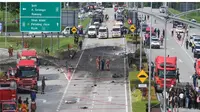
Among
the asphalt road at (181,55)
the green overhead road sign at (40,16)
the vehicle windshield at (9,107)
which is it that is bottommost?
the asphalt road at (181,55)

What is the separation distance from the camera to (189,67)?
62219 millimetres

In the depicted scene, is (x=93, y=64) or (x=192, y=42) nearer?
(x=93, y=64)

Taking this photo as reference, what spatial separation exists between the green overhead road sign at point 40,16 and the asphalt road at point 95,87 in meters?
5.33

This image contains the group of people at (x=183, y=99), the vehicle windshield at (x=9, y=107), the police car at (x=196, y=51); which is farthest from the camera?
the police car at (x=196, y=51)

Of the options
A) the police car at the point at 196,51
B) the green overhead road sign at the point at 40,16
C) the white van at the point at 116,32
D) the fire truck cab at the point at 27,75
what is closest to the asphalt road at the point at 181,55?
the police car at the point at 196,51

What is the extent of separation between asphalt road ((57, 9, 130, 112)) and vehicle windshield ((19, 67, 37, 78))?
124 inches

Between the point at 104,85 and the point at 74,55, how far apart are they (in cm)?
1704

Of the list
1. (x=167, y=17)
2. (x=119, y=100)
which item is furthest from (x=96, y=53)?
(x=167, y=17)

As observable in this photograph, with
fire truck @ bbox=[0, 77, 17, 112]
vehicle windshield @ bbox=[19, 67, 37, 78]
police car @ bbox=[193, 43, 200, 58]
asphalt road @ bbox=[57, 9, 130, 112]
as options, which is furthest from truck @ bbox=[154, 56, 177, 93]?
police car @ bbox=[193, 43, 200, 58]

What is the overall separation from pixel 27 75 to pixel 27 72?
1.01 feet

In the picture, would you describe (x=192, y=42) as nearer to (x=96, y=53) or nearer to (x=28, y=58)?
(x=96, y=53)

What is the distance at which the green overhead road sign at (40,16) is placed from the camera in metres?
56.5

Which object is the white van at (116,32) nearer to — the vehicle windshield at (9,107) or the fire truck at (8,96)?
the fire truck at (8,96)

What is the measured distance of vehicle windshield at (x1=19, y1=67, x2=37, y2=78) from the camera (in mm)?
49562
